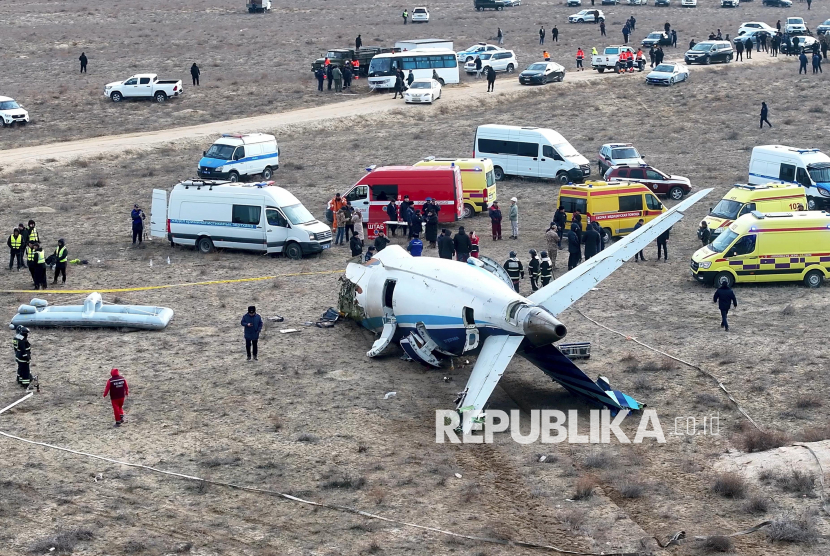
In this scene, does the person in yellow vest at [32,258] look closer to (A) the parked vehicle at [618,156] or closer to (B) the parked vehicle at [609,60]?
(A) the parked vehicle at [618,156]

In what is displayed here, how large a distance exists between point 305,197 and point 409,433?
2462 cm

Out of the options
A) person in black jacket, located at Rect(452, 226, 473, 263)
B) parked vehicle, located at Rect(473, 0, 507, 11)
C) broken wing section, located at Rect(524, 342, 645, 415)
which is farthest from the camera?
parked vehicle, located at Rect(473, 0, 507, 11)

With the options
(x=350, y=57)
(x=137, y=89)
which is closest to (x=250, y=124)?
(x=137, y=89)

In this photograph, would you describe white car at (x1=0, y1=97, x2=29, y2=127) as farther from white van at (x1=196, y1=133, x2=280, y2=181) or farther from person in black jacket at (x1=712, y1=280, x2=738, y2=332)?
person in black jacket at (x1=712, y1=280, x2=738, y2=332)

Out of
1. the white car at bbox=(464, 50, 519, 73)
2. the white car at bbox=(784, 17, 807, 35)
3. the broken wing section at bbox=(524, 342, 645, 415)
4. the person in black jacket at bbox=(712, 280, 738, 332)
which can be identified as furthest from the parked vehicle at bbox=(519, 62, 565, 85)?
the broken wing section at bbox=(524, 342, 645, 415)

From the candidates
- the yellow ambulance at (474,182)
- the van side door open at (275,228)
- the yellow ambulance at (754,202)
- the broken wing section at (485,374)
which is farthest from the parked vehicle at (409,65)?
the broken wing section at (485,374)

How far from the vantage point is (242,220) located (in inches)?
1377

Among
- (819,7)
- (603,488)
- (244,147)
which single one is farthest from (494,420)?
(819,7)

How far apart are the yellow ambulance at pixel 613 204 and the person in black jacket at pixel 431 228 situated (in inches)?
175

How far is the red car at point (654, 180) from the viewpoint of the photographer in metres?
42.5

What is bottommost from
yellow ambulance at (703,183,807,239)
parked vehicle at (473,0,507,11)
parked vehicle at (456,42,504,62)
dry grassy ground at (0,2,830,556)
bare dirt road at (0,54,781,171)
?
dry grassy ground at (0,2,830,556)

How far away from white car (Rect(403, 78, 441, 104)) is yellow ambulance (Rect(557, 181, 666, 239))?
79.9 ft

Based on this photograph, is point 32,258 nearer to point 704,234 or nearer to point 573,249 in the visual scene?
point 573,249

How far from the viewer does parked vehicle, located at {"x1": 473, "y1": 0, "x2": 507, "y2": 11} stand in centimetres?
9894
